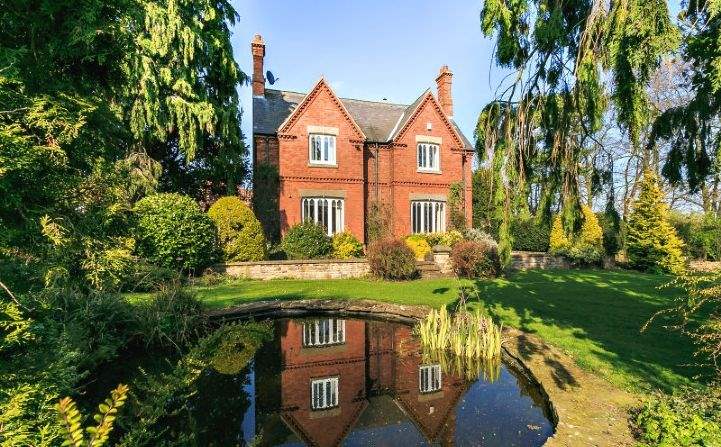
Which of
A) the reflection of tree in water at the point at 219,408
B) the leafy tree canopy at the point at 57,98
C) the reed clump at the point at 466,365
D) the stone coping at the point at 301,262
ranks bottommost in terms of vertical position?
the reflection of tree in water at the point at 219,408

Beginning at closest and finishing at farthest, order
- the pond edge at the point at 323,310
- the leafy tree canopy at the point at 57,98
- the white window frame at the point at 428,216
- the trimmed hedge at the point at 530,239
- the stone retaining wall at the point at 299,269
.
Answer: the leafy tree canopy at the point at 57,98 < the pond edge at the point at 323,310 < the stone retaining wall at the point at 299,269 < the white window frame at the point at 428,216 < the trimmed hedge at the point at 530,239

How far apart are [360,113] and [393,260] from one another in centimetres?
1281

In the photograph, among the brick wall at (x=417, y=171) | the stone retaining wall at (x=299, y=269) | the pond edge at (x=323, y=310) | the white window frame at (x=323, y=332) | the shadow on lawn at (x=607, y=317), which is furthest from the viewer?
the brick wall at (x=417, y=171)

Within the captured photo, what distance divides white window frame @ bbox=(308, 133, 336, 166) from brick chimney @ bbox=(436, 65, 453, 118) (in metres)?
8.91

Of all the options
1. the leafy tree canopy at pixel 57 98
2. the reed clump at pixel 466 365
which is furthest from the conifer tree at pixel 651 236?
the leafy tree canopy at pixel 57 98

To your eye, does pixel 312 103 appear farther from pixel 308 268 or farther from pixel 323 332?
pixel 323 332

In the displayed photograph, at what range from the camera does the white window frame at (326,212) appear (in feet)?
67.6

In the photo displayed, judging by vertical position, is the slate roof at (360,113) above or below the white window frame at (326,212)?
above

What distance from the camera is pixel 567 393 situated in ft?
16.5

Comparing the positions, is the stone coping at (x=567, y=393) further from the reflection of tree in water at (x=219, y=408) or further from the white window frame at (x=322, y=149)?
the white window frame at (x=322, y=149)

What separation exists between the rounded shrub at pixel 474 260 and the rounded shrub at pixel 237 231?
27.2ft

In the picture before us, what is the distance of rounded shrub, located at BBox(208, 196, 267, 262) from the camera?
52.6 ft

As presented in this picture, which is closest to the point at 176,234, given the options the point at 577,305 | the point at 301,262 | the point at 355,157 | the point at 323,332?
the point at 301,262

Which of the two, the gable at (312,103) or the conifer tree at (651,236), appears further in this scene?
the gable at (312,103)
